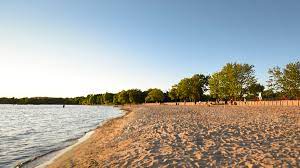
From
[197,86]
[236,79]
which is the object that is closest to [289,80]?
[236,79]

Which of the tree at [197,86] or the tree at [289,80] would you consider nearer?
the tree at [289,80]

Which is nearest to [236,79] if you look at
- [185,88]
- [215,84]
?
[215,84]

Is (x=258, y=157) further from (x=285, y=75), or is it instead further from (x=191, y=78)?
(x=191, y=78)

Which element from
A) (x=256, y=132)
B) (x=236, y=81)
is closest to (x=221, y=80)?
(x=236, y=81)

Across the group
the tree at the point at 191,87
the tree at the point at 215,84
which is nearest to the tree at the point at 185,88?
the tree at the point at 191,87

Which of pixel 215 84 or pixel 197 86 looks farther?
pixel 197 86

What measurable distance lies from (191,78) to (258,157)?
464 feet

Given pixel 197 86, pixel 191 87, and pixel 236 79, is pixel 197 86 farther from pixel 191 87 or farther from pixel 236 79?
pixel 236 79

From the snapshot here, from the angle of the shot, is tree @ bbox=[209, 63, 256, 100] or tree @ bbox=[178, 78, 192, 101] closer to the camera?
tree @ bbox=[209, 63, 256, 100]

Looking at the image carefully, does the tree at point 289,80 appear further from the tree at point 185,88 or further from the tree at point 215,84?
the tree at point 185,88

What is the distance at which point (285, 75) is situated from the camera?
81625 millimetres

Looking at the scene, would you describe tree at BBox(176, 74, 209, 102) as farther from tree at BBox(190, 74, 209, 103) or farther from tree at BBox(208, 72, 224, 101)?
tree at BBox(208, 72, 224, 101)

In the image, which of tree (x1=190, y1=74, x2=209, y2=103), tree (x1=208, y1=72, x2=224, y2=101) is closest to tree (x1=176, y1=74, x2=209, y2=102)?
tree (x1=190, y1=74, x2=209, y2=103)

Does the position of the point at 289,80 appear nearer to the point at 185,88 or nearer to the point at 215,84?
the point at 215,84
